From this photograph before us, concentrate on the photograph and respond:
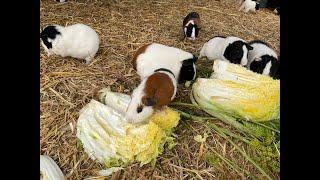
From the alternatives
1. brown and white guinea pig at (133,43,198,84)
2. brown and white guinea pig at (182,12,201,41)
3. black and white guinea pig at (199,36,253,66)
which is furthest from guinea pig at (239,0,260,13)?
brown and white guinea pig at (133,43,198,84)

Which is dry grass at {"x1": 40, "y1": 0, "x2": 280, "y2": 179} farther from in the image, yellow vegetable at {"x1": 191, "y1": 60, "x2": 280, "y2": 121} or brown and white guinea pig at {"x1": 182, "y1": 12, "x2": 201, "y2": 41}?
yellow vegetable at {"x1": 191, "y1": 60, "x2": 280, "y2": 121}

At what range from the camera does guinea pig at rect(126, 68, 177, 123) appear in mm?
2547

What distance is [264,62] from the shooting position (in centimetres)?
349

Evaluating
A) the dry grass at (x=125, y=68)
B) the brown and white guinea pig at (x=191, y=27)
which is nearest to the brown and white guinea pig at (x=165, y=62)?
the dry grass at (x=125, y=68)

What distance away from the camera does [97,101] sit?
268 centimetres

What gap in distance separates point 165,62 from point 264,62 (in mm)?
874

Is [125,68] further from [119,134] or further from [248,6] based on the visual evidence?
[248,6]

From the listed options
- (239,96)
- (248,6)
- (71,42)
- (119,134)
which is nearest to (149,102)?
(119,134)

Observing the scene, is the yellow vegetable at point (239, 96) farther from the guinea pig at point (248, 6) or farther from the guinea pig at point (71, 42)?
the guinea pig at point (248, 6)

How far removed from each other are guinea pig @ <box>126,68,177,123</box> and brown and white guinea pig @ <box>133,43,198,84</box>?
1.13 feet

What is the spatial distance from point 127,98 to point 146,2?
8.03 ft

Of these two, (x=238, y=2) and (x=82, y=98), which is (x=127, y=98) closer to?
(x=82, y=98)

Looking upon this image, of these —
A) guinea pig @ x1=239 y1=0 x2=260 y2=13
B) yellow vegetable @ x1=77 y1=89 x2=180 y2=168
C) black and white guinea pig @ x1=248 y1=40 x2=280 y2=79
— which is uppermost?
guinea pig @ x1=239 y1=0 x2=260 y2=13

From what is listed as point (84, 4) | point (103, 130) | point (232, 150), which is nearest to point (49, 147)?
point (103, 130)
